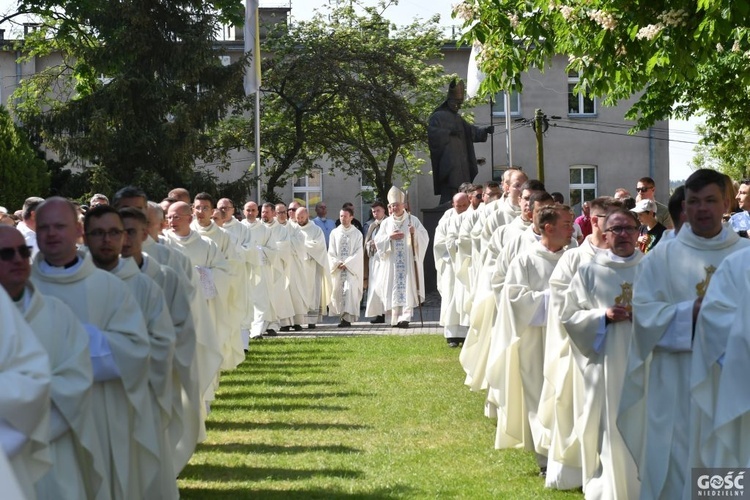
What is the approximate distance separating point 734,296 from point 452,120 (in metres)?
17.9

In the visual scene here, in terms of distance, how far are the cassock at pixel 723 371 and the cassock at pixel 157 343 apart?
2.91 meters

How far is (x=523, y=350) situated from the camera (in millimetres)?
10383

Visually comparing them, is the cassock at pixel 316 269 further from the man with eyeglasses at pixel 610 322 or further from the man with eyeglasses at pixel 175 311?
the man with eyeglasses at pixel 610 322

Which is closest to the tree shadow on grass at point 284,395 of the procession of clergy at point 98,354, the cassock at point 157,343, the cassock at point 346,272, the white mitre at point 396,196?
the procession of clergy at point 98,354

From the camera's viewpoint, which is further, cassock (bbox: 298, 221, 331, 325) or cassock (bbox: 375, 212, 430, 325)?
cassock (bbox: 298, 221, 331, 325)

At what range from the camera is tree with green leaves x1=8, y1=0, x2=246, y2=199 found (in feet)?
92.5

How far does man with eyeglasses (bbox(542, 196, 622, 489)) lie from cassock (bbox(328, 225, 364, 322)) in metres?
15.1

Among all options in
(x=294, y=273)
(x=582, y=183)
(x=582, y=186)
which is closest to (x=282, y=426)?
(x=294, y=273)

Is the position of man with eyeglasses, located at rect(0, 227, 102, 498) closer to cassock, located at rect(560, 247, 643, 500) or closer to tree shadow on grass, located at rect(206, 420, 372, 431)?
cassock, located at rect(560, 247, 643, 500)

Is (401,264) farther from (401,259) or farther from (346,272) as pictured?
(346,272)

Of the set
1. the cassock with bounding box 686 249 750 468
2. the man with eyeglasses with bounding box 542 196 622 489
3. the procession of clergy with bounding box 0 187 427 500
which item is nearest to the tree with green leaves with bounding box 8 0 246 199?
the procession of clergy with bounding box 0 187 427 500

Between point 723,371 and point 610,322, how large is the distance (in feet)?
5.91

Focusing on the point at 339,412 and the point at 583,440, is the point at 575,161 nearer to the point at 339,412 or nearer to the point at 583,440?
the point at 339,412

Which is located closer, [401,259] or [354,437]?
[354,437]
